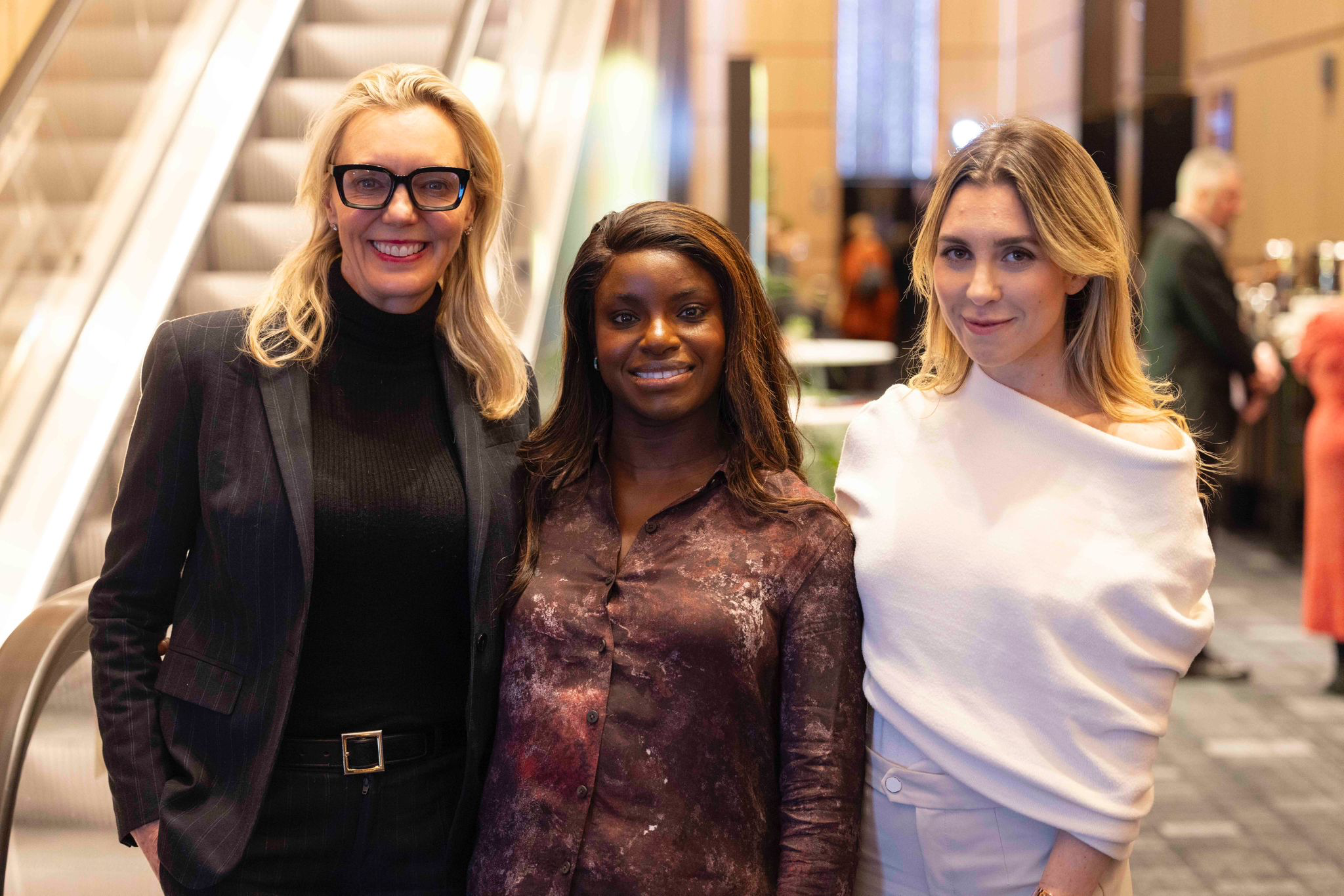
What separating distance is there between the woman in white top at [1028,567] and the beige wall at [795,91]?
1365 centimetres

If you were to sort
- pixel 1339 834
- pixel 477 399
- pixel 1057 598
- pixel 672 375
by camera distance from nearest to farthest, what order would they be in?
pixel 1057 598, pixel 672 375, pixel 477 399, pixel 1339 834

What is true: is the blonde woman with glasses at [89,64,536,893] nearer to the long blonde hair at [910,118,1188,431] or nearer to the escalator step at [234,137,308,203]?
the long blonde hair at [910,118,1188,431]

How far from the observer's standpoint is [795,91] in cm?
1588

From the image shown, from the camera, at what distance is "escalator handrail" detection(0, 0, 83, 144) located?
374 cm

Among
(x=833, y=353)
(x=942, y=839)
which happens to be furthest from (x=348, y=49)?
(x=942, y=839)

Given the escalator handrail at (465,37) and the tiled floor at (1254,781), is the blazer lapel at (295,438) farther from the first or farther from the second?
the tiled floor at (1254,781)

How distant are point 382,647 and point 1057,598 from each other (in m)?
0.93

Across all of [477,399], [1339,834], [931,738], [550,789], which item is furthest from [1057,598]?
[1339,834]

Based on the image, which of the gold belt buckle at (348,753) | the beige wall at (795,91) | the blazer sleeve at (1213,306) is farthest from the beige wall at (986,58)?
the gold belt buckle at (348,753)

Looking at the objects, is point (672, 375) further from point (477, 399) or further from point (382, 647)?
point (382, 647)

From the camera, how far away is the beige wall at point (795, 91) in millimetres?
15422

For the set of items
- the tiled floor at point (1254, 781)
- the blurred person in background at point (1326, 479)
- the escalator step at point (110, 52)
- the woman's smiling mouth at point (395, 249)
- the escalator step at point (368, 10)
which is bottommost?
the tiled floor at point (1254, 781)

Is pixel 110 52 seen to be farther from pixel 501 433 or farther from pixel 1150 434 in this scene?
pixel 1150 434

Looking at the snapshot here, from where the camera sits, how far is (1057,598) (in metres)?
1.61
